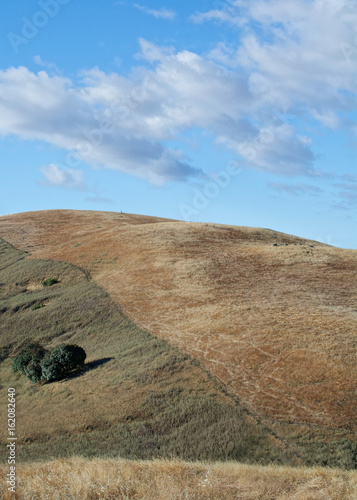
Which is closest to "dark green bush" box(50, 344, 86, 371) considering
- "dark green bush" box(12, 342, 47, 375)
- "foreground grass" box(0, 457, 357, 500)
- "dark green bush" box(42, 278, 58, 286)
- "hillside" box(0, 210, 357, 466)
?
"dark green bush" box(12, 342, 47, 375)

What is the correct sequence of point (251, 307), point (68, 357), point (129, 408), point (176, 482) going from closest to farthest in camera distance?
point (176, 482), point (129, 408), point (68, 357), point (251, 307)

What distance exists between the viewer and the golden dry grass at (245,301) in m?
15.5

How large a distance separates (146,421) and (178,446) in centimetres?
192

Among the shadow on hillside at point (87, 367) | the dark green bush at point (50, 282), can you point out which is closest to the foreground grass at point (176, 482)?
the shadow on hillside at point (87, 367)

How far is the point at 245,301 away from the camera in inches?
947

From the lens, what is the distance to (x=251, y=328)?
20.0 metres

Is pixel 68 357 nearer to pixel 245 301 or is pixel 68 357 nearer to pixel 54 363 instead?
pixel 54 363

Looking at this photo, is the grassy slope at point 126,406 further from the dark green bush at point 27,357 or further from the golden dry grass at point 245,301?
the golden dry grass at point 245,301

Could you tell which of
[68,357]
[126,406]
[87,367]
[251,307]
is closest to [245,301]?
[251,307]

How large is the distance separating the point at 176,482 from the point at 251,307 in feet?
48.6

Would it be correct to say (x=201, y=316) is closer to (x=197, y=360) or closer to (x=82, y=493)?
(x=197, y=360)

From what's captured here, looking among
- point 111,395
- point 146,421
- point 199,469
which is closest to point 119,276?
point 111,395

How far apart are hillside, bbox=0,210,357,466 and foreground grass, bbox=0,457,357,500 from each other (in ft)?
11.9

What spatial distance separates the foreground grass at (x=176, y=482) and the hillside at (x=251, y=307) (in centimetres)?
362
